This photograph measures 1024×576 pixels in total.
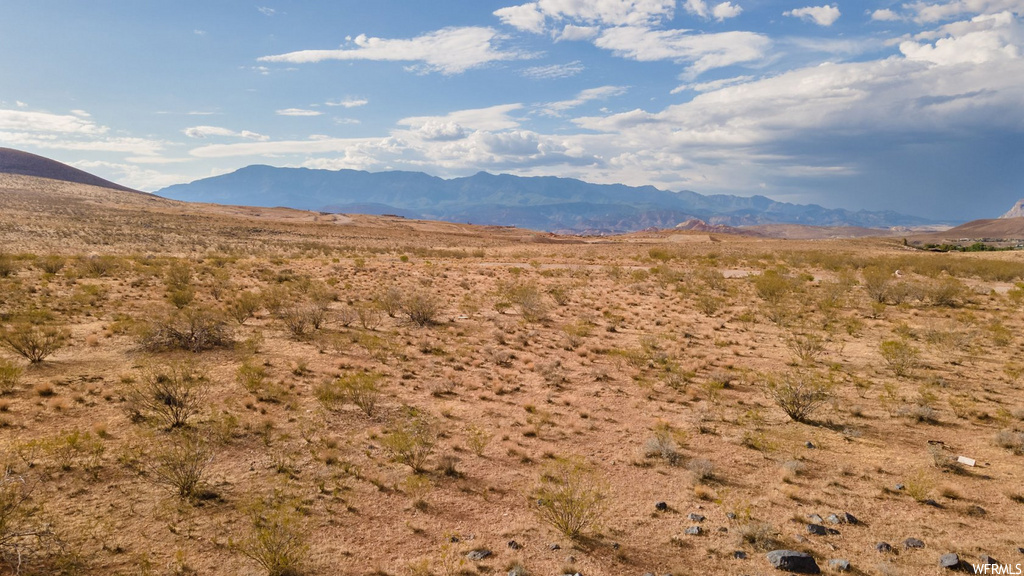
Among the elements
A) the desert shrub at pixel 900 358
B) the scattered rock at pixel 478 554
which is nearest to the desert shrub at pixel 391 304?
the scattered rock at pixel 478 554

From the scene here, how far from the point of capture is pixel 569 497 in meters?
6.71

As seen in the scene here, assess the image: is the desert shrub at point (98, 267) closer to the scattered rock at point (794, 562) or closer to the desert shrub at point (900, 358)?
the scattered rock at point (794, 562)

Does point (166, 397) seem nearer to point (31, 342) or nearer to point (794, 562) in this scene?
point (31, 342)

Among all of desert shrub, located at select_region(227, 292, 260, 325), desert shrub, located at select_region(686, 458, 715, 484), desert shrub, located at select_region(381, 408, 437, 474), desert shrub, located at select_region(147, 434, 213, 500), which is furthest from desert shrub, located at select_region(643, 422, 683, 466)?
desert shrub, located at select_region(227, 292, 260, 325)

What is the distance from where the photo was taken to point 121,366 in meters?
11.7

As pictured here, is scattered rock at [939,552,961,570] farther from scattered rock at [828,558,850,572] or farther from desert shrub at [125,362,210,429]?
desert shrub at [125,362,210,429]

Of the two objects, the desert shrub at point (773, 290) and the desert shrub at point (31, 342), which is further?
the desert shrub at point (773, 290)

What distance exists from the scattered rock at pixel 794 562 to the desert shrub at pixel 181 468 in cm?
820

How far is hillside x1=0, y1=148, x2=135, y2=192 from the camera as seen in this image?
14675 cm

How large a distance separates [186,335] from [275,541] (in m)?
10.5

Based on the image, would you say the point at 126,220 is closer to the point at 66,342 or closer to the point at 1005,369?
the point at 66,342

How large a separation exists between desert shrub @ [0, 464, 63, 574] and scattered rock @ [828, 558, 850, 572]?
9435 millimetres

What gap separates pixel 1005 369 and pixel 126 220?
8324 centimetres

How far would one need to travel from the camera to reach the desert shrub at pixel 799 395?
1013 cm
